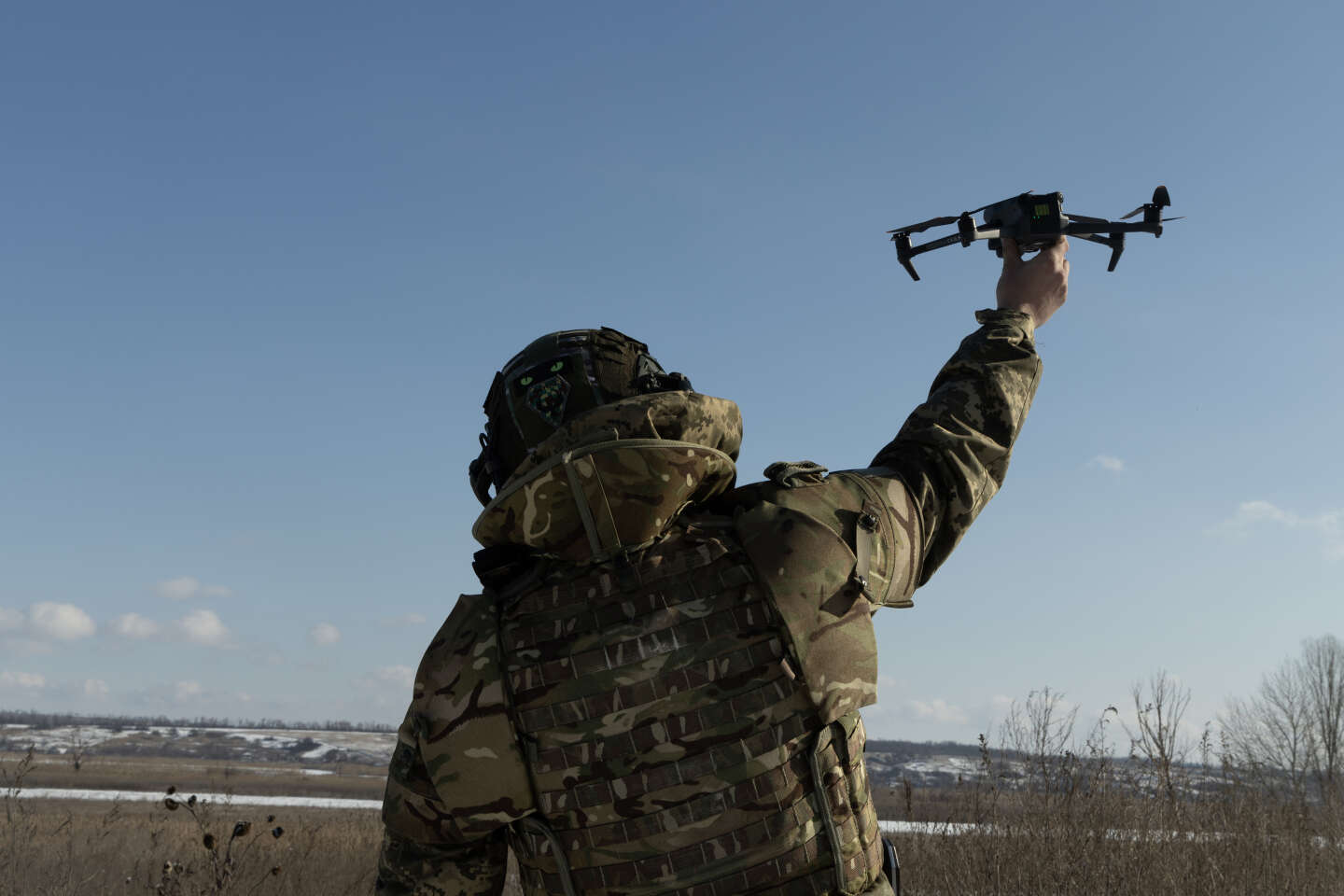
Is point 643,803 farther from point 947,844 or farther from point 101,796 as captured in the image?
point 101,796

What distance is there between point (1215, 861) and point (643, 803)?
7127mm

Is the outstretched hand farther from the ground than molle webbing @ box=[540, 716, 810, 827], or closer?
farther from the ground

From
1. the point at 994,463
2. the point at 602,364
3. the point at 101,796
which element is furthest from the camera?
the point at 101,796

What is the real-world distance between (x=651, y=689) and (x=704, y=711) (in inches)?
3.9

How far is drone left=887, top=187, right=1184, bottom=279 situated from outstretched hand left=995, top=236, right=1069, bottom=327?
6 centimetres

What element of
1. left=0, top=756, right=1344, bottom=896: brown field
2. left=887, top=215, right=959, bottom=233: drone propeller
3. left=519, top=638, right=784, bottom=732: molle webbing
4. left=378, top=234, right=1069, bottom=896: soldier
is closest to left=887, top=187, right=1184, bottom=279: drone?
left=887, top=215, right=959, bottom=233: drone propeller

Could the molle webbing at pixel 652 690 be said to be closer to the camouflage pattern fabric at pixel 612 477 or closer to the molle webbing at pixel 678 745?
the molle webbing at pixel 678 745

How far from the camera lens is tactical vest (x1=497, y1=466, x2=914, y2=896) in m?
1.69

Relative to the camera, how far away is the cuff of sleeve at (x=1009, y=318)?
2.31 meters

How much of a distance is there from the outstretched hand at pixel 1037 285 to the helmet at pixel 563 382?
94cm

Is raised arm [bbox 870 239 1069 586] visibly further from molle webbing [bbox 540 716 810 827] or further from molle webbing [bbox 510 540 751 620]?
molle webbing [bbox 540 716 810 827]

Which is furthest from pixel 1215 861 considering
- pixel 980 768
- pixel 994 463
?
pixel 994 463

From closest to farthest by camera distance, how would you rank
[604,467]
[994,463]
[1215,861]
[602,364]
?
[604,467], [602,364], [994,463], [1215,861]

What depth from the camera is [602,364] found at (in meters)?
1.98
